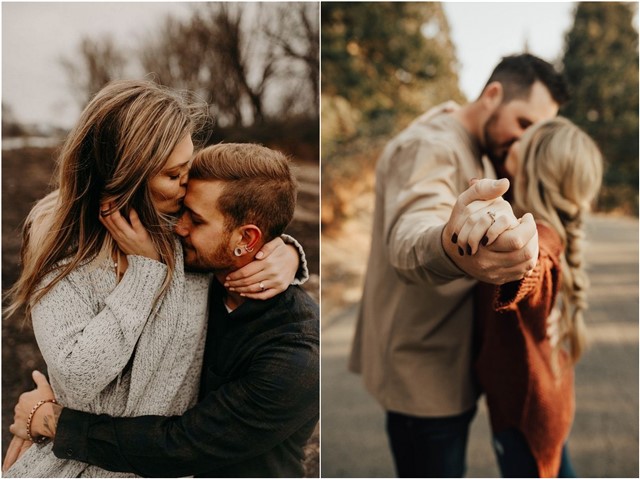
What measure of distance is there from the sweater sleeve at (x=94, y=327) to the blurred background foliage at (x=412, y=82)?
65.9 inches

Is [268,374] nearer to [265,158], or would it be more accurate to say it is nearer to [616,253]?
[265,158]

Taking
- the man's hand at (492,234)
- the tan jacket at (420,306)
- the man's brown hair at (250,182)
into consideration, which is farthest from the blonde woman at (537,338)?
the man's brown hair at (250,182)

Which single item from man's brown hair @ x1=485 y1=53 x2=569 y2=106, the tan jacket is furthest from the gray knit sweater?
man's brown hair @ x1=485 y1=53 x2=569 y2=106

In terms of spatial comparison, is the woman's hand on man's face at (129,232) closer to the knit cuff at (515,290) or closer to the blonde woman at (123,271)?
the blonde woman at (123,271)

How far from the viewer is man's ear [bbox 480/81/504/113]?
2.21 meters

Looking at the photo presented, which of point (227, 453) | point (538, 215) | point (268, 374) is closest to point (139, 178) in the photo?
point (268, 374)

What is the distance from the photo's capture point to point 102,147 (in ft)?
5.89

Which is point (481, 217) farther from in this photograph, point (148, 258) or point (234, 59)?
point (234, 59)

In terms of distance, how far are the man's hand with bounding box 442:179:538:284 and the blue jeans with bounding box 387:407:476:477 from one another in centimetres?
100

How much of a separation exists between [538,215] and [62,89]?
1.68 meters

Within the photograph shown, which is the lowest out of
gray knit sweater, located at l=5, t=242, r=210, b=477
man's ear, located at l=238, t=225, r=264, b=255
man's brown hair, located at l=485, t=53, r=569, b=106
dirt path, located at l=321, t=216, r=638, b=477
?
dirt path, located at l=321, t=216, r=638, b=477

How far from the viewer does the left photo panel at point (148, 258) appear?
5.90 ft

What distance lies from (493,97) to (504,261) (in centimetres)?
104

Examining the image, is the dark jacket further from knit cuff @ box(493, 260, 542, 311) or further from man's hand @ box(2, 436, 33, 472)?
knit cuff @ box(493, 260, 542, 311)
